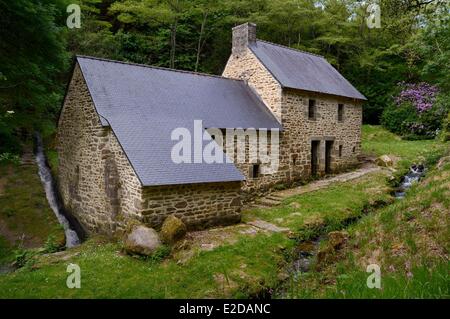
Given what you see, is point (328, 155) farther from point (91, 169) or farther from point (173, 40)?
point (173, 40)

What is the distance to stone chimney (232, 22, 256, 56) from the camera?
15656 mm

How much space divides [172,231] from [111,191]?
2.66 metres

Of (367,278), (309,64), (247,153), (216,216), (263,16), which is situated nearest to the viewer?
(367,278)

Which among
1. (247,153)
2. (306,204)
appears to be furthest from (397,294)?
(247,153)

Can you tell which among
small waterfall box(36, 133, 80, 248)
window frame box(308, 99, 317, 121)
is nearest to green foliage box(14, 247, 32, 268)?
small waterfall box(36, 133, 80, 248)

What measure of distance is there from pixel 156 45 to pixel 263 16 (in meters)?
8.05

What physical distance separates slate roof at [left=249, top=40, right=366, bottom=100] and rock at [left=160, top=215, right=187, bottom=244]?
8510mm

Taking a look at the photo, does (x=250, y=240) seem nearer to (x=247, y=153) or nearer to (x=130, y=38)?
(x=247, y=153)

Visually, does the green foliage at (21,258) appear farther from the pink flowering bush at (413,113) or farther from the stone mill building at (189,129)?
the pink flowering bush at (413,113)

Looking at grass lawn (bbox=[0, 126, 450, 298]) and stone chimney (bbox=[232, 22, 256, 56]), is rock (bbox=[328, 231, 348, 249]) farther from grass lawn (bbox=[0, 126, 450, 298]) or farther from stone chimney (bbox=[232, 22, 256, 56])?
stone chimney (bbox=[232, 22, 256, 56])

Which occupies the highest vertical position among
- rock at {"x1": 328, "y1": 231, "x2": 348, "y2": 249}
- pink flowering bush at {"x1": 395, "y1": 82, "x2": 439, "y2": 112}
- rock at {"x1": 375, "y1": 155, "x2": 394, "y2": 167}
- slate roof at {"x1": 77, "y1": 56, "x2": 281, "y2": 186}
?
pink flowering bush at {"x1": 395, "y1": 82, "x2": 439, "y2": 112}

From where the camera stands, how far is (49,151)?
1820cm

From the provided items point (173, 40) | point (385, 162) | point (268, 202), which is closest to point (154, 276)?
point (268, 202)
